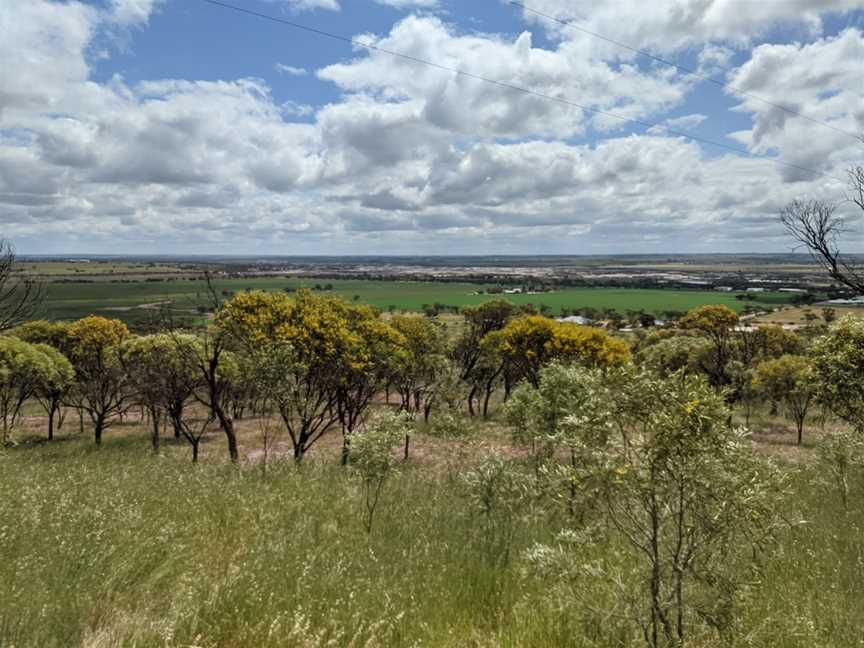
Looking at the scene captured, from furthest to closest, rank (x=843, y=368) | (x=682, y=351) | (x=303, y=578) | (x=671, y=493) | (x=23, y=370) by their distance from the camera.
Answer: (x=682, y=351)
(x=23, y=370)
(x=843, y=368)
(x=303, y=578)
(x=671, y=493)

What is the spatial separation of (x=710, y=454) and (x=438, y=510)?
653 cm

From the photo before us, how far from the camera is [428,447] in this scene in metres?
30.3

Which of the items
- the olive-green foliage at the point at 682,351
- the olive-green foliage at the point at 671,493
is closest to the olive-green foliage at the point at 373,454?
the olive-green foliage at the point at 671,493

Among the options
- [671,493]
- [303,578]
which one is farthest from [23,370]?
[671,493]

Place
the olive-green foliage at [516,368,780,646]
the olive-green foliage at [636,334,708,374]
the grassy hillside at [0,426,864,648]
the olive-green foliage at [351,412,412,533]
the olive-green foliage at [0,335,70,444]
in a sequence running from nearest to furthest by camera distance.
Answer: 1. the olive-green foliage at [516,368,780,646]
2. the grassy hillside at [0,426,864,648]
3. the olive-green foliage at [351,412,412,533]
4. the olive-green foliage at [0,335,70,444]
5. the olive-green foliage at [636,334,708,374]

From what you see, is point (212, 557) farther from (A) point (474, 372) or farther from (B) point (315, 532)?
(A) point (474, 372)

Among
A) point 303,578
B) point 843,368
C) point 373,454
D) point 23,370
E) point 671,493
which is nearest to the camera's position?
point 671,493

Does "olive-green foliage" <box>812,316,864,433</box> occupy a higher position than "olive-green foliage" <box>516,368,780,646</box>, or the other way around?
"olive-green foliage" <box>516,368,780,646</box>

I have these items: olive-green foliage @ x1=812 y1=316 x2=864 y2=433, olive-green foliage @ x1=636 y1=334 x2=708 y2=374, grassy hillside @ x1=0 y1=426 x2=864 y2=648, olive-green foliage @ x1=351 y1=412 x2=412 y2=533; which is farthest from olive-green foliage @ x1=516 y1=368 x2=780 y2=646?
olive-green foliage @ x1=636 y1=334 x2=708 y2=374

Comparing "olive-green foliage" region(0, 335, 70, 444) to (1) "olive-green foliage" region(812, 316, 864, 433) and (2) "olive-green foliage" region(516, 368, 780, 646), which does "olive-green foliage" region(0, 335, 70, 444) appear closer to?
(2) "olive-green foliage" region(516, 368, 780, 646)

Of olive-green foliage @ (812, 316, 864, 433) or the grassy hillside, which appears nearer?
the grassy hillside

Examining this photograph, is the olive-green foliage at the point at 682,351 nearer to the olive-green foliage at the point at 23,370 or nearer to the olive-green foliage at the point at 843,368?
the olive-green foliage at the point at 843,368

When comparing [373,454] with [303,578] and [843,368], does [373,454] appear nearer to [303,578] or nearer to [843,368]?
[303,578]

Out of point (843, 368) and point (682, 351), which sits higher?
point (843, 368)
